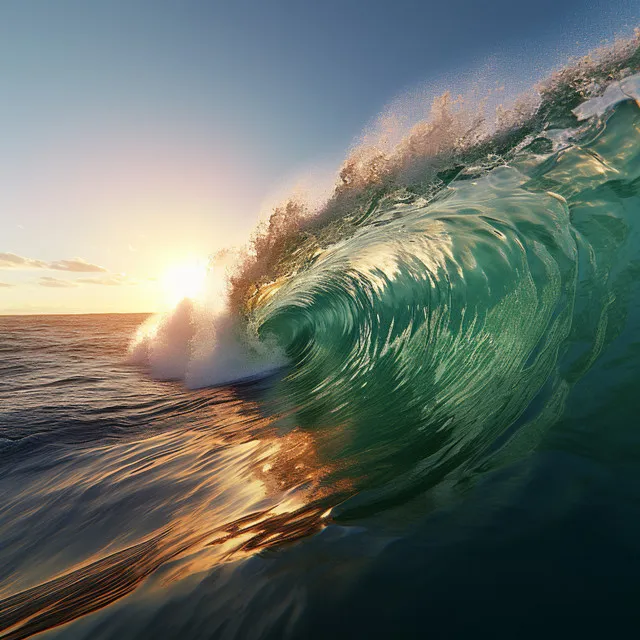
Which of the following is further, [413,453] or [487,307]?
[487,307]

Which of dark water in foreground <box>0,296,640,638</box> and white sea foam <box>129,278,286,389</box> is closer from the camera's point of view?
dark water in foreground <box>0,296,640,638</box>

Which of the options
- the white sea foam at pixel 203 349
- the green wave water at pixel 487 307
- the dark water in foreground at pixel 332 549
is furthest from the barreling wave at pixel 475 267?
the white sea foam at pixel 203 349

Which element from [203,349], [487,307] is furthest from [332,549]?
[203,349]

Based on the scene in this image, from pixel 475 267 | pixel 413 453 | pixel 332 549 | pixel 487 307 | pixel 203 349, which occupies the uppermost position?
pixel 475 267

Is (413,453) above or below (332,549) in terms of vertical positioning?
below

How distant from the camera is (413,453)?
2.59m

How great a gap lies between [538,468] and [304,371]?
24.6ft

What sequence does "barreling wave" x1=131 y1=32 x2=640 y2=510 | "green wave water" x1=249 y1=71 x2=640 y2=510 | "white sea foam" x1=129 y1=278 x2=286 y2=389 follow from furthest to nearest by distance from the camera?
"white sea foam" x1=129 y1=278 x2=286 y2=389, "barreling wave" x1=131 y1=32 x2=640 y2=510, "green wave water" x1=249 y1=71 x2=640 y2=510

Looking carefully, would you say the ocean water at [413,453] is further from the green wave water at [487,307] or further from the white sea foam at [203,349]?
the white sea foam at [203,349]

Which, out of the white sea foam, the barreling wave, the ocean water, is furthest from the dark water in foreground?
the white sea foam

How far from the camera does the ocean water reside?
3.99 ft

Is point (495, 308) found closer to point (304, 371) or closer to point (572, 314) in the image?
point (572, 314)

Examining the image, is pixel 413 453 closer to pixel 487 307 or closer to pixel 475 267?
pixel 487 307

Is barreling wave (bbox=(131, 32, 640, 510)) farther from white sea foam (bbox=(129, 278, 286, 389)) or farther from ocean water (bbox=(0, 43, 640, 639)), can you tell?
white sea foam (bbox=(129, 278, 286, 389))
